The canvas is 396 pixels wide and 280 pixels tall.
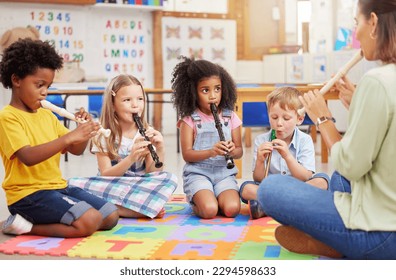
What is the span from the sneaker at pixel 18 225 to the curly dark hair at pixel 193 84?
772 mm

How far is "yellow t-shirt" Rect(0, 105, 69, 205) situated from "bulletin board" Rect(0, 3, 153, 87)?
3819 millimetres

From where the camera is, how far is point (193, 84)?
243cm

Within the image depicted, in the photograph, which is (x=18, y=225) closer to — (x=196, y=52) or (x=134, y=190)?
(x=134, y=190)

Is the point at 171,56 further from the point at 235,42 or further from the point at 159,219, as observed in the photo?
the point at 159,219

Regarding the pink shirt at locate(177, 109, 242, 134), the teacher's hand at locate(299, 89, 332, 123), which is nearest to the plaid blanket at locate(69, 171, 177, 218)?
the pink shirt at locate(177, 109, 242, 134)

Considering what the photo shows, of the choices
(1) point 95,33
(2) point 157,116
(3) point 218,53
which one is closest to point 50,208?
(1) point 95,33

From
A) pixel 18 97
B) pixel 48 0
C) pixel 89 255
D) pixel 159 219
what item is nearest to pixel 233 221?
pixel 159 219

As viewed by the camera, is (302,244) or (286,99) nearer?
(302,244)

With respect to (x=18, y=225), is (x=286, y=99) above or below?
above

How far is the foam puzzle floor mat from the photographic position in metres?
1.68

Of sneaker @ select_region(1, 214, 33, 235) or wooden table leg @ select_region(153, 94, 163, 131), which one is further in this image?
wooden table leg @ select_region(153, 94, 163, 131)

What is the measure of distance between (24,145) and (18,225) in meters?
0.26

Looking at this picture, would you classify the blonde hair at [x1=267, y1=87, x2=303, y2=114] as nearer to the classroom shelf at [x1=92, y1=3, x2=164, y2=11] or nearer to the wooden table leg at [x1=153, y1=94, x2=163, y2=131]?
the classroom shelf at [x1=92, y1=3, x2=164, y2=11]

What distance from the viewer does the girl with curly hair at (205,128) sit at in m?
2.34
